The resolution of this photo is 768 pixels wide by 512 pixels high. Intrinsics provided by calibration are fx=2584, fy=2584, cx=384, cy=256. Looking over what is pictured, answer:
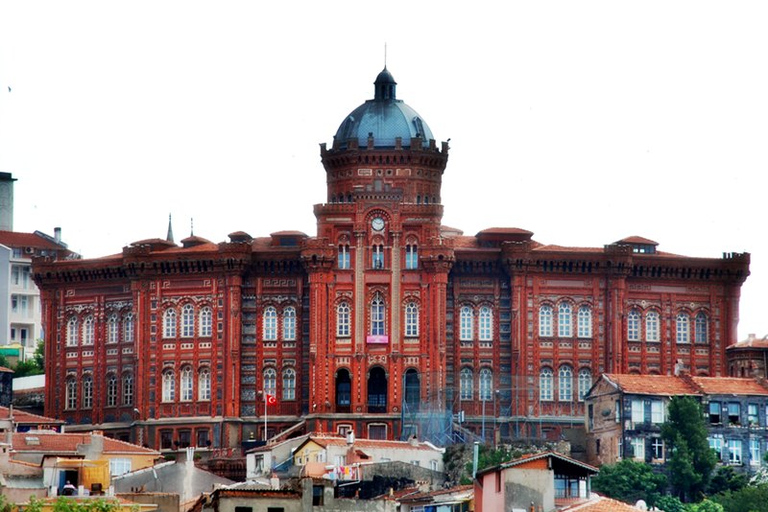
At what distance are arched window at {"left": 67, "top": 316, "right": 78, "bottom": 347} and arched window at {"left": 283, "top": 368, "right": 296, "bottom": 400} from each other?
14380 mm

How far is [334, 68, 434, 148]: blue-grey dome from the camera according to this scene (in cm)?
15788

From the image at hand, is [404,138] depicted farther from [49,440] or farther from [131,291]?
[49,440]

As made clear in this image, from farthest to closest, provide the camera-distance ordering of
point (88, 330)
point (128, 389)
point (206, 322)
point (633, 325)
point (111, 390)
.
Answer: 1. point (88, 330)
2. point (111, 390)
3. point (633, 325)
4. point (128, 389)
5. point (206, 322)

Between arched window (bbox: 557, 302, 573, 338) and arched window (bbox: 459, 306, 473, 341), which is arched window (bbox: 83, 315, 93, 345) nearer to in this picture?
arched window (bbox: 459, 306, 473, 341)

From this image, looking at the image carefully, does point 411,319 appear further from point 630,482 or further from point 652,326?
point 630,482

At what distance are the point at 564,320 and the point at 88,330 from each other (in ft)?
96.8

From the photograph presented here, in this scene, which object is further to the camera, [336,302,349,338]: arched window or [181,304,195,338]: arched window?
[181,304,195,338]: arched window

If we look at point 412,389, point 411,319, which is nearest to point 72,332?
point 411,319

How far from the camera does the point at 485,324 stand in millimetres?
155750

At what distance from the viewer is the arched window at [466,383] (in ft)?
508

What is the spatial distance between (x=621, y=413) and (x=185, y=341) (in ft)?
104

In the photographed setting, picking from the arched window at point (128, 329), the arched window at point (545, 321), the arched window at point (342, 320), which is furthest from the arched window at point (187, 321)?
the arched window at point (545, 321)

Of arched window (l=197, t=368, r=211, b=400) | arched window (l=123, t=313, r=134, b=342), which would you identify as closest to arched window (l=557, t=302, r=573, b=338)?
arched window (l=197, t=368, r=211, b=400)

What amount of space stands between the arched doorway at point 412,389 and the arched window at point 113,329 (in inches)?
755
